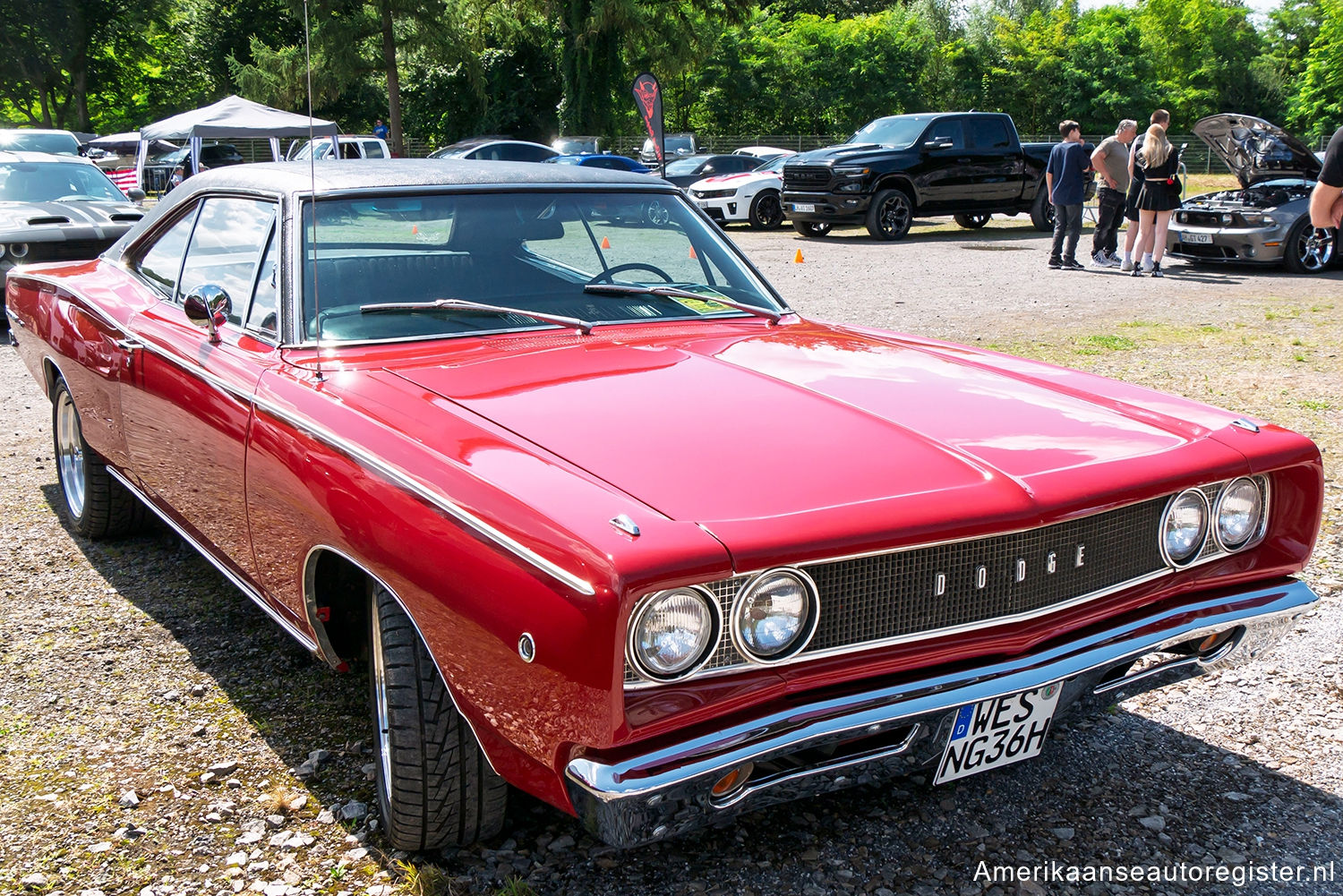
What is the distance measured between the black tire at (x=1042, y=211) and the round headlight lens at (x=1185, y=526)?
17.3m

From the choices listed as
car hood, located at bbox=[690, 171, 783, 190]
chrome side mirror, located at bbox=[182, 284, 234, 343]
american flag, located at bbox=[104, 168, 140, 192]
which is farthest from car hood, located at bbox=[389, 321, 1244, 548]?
american flag, located at bbox=[104, 168, 140, 192]

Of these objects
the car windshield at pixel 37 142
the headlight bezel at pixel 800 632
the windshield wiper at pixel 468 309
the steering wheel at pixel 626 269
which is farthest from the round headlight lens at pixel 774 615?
the car windshield at pixel 37 142

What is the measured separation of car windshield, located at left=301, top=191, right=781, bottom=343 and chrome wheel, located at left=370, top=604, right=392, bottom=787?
92 centimetres

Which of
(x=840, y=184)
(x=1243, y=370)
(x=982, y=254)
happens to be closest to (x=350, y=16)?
(x=840, y=184)

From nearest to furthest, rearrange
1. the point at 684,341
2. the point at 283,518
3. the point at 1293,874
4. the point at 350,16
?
the point at 1293,874
the point at 283,518
the point at 684,341
the point at 350,16

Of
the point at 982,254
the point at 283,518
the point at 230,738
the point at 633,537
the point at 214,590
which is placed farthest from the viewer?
the point at 982,254

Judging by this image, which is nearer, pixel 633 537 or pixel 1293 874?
pixel 633 537

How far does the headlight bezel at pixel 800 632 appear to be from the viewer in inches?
80.9

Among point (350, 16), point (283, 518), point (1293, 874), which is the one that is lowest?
point (1293, 874)

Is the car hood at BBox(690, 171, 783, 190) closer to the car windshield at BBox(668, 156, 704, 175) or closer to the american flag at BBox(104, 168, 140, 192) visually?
the car windshield at BBox(668, 156, 704, 175)

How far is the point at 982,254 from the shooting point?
16.0 meters

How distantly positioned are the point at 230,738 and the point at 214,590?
1186 millimetres

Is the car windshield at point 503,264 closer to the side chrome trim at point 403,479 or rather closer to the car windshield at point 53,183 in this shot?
the side chrome trim at point 403,479

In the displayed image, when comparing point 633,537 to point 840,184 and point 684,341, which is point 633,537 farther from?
point 840,184
